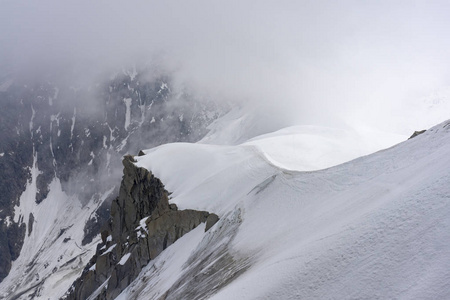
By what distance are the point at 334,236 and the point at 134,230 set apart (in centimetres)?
4377

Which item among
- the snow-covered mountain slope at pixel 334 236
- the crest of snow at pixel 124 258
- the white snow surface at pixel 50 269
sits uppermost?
the white snow surface at pixel 50 269

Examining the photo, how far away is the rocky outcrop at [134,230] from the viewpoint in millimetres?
41625

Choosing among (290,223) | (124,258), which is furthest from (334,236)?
(124,258)

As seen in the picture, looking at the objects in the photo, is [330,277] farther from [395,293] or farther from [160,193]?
[160,193]

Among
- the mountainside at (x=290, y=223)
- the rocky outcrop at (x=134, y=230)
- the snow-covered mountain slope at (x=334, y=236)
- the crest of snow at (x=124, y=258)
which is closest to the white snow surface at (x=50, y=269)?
the rocky outcrop at (x=134, y=230)

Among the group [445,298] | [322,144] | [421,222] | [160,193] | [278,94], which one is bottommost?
[445,298]

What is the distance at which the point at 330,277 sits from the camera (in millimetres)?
11461

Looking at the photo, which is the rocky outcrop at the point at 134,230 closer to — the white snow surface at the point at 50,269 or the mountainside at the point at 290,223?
the mountainside at the point at 290,223

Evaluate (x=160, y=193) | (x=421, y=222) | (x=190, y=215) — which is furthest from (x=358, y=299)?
(x=160, y=193)

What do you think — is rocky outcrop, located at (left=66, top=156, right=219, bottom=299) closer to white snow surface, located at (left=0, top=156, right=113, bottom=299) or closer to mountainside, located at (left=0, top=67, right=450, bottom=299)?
mountainside, located at (left=0, top=67, right=450, bottom=299)

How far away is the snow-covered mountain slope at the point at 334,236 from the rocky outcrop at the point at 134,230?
168 inches

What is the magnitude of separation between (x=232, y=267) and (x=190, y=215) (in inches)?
773

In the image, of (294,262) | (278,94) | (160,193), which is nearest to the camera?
(294,262)

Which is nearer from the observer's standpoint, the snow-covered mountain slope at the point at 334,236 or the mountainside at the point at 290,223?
the snow-covered mountain slope at the point at 334,236
